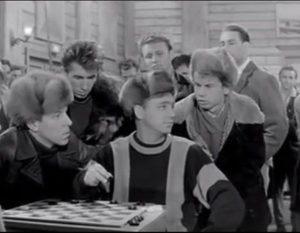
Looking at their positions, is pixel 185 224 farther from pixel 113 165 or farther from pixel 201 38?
pixel 201 38

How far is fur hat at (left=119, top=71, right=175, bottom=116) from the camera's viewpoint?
77 cm

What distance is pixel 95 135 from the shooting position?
2.83 ft

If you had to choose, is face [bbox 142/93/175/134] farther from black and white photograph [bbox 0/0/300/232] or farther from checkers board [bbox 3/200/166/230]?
checkers board [bbox 3/200/166/230]

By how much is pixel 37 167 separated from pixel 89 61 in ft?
0.65

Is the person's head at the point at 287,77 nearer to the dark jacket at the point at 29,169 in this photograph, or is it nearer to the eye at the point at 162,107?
the eye at the point at 162,107

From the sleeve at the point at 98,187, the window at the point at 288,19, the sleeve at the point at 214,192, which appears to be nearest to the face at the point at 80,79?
the sleeve at the point at 98,187

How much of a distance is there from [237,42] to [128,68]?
0.62ft

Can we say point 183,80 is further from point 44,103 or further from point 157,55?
point 44,103

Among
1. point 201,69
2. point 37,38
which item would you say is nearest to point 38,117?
point 201,69

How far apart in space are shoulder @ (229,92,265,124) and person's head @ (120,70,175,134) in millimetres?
95

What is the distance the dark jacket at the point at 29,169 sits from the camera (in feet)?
2.74

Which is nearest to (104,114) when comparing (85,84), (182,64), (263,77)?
(85,84)

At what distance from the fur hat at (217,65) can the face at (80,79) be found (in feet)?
0.62

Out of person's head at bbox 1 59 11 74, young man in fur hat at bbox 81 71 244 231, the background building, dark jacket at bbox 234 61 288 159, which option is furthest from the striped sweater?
person's head at bbox 1 59 11 74
